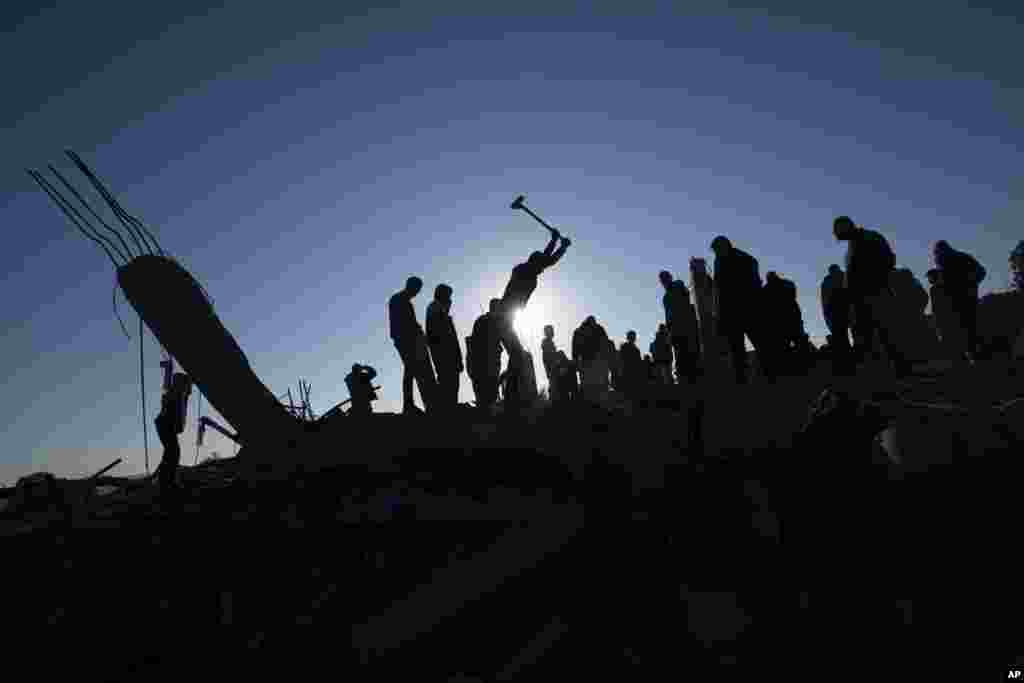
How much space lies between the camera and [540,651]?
280cm

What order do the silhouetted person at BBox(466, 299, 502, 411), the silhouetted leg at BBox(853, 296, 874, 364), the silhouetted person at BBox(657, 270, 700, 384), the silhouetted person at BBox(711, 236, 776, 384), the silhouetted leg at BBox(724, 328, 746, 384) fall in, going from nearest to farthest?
the silhouetted person at BBox(711, 236, 776, 384), the silhouetted leg at BBox(724, 328, 746, 384), the silhouetted leg at BBox(853, 296, 874, 364), the silhouetted person at BBox(466, 299, 502, 411), the silhouetted person at BBox(657, 270, 700, 384)

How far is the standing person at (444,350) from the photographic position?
289 inches

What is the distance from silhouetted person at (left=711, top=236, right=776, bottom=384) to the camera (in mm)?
6043

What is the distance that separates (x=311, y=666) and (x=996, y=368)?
663 cm

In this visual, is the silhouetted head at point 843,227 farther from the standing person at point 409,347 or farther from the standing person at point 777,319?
the standing person at point 409,347

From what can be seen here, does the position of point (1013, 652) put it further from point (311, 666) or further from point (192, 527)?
point (192, 527)

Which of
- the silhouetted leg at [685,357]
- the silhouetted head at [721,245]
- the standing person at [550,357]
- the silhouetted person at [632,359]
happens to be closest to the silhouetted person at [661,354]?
the silhouetted person at [632,359]

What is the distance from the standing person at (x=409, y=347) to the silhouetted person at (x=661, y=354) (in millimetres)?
6933

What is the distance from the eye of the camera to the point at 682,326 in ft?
29.7

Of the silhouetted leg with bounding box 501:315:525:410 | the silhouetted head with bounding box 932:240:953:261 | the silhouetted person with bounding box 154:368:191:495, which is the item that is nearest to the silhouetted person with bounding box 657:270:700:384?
the silhouetted leg with bounding box 501:315:525:410

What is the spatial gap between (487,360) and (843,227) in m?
4.85

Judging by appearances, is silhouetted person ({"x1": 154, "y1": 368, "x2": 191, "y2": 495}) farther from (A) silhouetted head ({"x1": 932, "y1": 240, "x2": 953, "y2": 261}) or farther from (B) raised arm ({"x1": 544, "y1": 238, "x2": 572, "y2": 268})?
(A) silhouetted head ({"x1": 932, "y1": 240, "x2": 953, "y2": 261})

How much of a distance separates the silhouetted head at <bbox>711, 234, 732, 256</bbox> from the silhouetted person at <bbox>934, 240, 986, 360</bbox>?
3.46 metres

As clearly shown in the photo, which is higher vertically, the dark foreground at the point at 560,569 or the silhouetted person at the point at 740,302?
the silhouetted person at the point at 740,302
